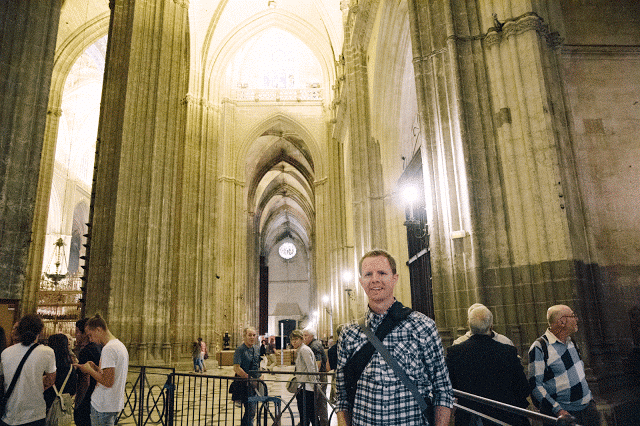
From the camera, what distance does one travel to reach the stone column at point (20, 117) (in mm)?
5293

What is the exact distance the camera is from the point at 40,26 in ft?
19.9

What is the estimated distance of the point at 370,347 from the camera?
5.54 ft

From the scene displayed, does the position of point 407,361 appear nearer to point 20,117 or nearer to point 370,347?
point 370,347

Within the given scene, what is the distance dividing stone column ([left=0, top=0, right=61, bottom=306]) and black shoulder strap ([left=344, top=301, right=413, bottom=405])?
16.7 ft

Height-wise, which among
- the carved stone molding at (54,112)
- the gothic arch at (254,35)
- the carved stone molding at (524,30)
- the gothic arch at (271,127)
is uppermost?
the gothic arch at (254,35)

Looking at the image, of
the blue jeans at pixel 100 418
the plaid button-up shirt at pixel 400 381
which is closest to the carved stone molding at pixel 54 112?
the blue jeans at pixel 100 418

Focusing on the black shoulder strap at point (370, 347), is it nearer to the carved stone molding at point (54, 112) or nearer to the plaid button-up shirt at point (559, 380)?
the plaid button-up shirt at point (559, 380)

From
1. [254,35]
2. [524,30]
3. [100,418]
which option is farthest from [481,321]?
[254,35]

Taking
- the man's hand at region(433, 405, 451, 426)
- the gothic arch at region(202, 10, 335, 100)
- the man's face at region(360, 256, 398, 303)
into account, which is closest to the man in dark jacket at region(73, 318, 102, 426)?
the man's face at region(360, 256, 398, 303)

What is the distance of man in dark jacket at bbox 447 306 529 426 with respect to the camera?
2906mm

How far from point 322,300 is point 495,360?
22166 mm

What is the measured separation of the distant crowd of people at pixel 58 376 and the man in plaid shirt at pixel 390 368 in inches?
94.9

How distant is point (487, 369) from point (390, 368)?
5.29 ft

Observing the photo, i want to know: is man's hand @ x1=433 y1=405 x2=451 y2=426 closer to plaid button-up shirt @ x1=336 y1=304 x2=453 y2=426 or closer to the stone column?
plaid button-up shirt @ x1=336 y1=304 x2=453 y2=426
